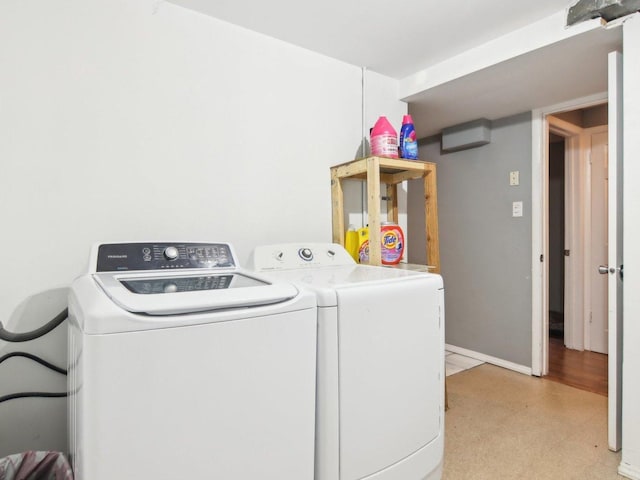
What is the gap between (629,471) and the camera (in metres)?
1.67

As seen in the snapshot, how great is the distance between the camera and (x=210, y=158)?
1.74 m

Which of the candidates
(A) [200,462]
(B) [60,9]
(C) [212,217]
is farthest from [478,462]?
(B) [60,9]

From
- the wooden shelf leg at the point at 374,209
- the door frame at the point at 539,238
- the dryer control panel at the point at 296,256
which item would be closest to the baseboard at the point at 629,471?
the door frame at the point at 539,238

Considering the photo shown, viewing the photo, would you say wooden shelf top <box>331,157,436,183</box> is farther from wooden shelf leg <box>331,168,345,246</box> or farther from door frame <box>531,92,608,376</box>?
door frame <box>531,92,608,376</box>

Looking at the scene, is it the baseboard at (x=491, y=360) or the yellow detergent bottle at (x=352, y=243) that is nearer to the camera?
the yellow detergent bottle at (x=352, y=243)

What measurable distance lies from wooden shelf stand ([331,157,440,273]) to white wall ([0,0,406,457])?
0.13m

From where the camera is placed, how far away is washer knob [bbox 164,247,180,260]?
1430 mm

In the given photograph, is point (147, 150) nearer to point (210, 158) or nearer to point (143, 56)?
point (210, 158)

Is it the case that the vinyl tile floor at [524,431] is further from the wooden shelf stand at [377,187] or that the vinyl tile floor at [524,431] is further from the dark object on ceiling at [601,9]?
the dark object on ceiling at [601,9]

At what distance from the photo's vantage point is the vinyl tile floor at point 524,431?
173 centimetres

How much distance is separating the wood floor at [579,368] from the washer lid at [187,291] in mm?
2638

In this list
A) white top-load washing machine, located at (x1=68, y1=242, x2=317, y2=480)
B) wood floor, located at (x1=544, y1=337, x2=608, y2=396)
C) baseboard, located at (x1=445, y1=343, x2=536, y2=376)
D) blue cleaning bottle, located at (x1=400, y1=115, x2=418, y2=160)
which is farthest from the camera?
baseboard, located at (x1=445, y1=343, x2=536, y2=376)

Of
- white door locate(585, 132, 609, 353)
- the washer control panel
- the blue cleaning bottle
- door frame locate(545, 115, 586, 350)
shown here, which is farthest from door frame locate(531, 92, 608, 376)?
the washer control panel

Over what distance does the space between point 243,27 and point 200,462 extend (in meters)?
1.83
